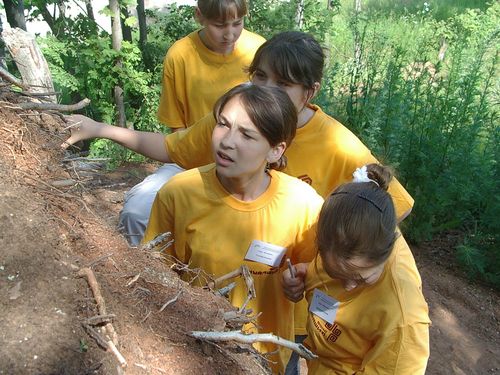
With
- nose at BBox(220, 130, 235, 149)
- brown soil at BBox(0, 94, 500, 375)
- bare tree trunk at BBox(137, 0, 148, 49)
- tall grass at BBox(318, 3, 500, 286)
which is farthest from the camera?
bare tree trunk at BBox(137, 0, 148, 49)

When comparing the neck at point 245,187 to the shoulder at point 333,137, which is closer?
the neck at point 245,187

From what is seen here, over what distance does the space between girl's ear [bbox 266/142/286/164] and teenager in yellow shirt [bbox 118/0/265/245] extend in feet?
3.86

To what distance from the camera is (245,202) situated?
6.81 feet

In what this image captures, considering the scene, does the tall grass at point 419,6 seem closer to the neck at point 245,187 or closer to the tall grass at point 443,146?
the tall grass at point 443,146

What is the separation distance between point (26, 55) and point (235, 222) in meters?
2.14

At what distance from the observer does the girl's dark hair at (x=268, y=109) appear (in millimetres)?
1989

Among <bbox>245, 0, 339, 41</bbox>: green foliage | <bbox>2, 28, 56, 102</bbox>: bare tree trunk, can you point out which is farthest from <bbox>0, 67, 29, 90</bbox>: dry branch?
<bbox>245, 0, 339, 41</bbox>: green foliage

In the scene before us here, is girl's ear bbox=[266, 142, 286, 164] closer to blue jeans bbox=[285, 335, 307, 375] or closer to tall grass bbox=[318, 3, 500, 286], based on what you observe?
blue jeans bbox=[285, 335, 307, 375]

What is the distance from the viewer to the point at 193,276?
204 cm

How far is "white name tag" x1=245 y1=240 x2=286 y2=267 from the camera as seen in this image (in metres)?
2.07

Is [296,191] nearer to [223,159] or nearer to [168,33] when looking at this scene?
[223,159]

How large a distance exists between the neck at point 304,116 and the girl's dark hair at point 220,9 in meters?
0.91

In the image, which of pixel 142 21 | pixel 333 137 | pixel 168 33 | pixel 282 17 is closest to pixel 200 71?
pixel 333 137

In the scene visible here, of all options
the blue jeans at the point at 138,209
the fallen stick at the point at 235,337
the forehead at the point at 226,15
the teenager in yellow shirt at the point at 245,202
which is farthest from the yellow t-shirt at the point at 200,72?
the fallen stick at the point at 235,337
